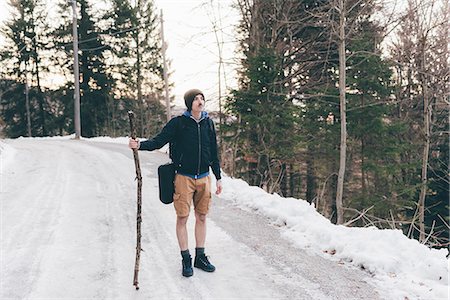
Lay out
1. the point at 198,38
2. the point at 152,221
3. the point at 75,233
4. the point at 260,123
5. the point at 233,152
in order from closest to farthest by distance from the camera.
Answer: the point at 75,233 < the point at 152,221 < the point at 260,123 < the point at 233,152 < the point at 198,38

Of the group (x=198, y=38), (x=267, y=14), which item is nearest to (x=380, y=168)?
(x=267, y=14)

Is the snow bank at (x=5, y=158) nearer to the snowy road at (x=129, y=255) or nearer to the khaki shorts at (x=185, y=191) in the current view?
the snowy road at (x=129, y=255)

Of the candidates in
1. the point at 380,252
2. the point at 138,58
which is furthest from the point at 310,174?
the point at 138,58

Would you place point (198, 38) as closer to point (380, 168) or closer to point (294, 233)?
point (380, 168)

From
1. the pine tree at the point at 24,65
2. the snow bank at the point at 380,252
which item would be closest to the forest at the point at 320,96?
the pine tree at the point at 24,65

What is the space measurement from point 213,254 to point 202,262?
525 mm

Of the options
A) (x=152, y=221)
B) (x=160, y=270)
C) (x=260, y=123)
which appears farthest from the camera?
(x=260, y=123)

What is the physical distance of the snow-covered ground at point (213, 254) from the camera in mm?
3523

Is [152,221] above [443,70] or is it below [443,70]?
below

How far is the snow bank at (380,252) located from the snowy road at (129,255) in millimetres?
207

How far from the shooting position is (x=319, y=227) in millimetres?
5191

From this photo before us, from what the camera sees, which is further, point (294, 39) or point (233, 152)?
point (294, 39)

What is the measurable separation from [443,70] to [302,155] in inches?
249

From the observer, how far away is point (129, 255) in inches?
171
